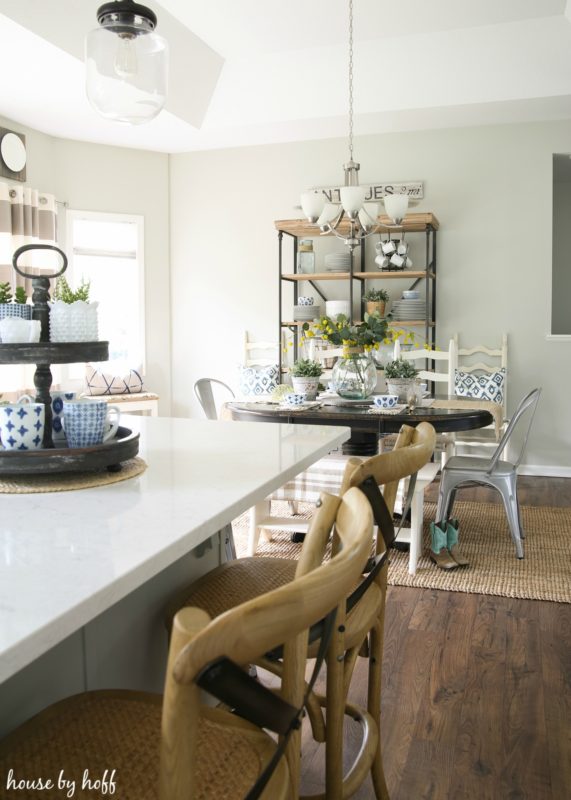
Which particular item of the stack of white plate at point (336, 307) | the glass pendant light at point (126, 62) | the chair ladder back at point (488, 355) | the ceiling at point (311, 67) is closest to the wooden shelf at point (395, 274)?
the stack of white plate at point (336, 307)

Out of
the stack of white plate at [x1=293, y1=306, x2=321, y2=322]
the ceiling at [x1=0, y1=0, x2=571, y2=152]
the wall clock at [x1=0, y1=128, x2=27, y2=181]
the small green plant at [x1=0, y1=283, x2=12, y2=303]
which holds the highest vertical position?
the ceiling at [x1=0, y1=0, x2=571, y2=152]

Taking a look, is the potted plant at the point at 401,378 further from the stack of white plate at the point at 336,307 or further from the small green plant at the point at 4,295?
the small green plant at the point at 4,295

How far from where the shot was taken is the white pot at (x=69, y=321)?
137cm

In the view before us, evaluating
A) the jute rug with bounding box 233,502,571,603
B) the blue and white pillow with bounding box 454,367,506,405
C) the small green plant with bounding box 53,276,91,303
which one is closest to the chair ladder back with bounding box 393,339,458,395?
the blue and white pillow with bounding box 454,367,506,405

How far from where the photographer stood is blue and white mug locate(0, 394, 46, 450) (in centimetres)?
134

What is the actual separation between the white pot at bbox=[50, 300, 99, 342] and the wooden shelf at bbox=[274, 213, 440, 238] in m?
3.88

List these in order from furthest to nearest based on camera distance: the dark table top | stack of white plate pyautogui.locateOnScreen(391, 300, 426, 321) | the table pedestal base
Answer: stack of white plate pyautogui.locateOnScreen(391, 300, 426, 321)
the table pedestal base
the dark table top

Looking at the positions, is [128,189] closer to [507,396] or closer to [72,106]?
[72,106]

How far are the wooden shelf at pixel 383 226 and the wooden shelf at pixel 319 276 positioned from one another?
320 mm

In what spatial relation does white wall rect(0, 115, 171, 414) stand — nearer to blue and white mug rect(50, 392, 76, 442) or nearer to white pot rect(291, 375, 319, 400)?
white pot rect(291, 375, 319, 400)

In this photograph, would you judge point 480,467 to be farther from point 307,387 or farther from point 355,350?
point 307,387

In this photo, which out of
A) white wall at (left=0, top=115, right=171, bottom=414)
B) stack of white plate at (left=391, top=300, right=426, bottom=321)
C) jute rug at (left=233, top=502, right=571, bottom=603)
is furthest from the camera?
white wall at (left=0, top=115, right=171, bottom=414)

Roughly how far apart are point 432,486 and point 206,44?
3.47 meters

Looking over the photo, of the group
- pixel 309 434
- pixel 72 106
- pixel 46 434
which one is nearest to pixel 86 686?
pixel 46 434
